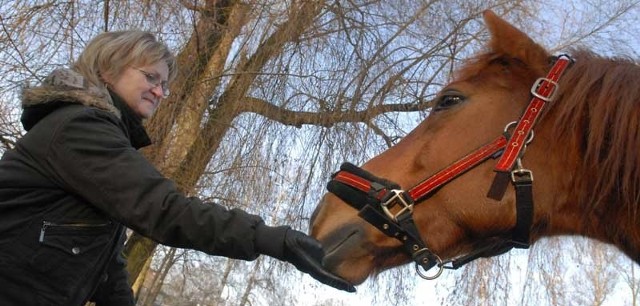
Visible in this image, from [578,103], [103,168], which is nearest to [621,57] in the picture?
[578,103]

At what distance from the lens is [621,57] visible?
2238 mm

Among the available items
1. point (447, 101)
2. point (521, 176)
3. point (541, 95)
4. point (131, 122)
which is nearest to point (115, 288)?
point (131, 122)

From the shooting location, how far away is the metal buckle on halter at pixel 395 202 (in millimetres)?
1962

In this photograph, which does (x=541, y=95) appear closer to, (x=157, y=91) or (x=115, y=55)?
(x=157, y=91)

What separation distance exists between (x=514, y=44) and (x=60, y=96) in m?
1.51

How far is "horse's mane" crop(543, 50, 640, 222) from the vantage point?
6.31 feet

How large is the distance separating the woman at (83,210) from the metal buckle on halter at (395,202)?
0.27 metres

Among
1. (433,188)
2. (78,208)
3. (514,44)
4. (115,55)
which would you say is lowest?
(78,208)

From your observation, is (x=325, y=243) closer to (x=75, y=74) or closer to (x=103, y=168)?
(x=103, y=168)

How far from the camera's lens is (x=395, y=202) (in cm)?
199

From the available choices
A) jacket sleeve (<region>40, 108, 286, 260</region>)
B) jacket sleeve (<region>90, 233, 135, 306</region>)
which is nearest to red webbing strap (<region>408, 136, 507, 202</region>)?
jacket sleeve (<region>40, 108, 286, 260</region>)

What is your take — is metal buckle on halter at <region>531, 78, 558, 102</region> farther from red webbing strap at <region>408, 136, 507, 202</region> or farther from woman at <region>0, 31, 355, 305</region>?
woman at <region>0, 31, 355, 305</region>

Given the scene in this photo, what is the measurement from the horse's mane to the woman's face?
1.35 m

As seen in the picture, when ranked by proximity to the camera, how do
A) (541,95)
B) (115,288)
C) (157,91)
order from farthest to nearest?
(115,288) → (157,91) → (541,95)
